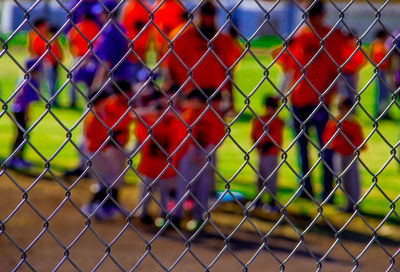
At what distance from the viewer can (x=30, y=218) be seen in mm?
5422

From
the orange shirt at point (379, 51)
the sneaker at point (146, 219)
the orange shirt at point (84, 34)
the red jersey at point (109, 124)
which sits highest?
the orange shirt at point (379, 51)

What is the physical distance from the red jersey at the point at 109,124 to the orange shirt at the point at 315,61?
64.5 inches

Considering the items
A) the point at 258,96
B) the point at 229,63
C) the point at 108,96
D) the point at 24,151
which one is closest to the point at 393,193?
the point at 229,63

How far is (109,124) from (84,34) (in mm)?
1737

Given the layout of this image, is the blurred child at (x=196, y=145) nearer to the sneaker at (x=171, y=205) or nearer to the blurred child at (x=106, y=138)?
the sneaker at (x=171, y=205)

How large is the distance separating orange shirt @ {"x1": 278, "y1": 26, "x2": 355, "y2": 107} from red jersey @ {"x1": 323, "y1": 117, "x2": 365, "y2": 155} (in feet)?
1.15

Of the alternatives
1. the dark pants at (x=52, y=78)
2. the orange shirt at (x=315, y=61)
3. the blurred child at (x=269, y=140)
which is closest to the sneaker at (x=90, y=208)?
the blurred child at (x=269, y=140)

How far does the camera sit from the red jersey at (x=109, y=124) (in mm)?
5375

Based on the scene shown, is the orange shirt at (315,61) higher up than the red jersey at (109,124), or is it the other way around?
the orange shirt at (315,61)

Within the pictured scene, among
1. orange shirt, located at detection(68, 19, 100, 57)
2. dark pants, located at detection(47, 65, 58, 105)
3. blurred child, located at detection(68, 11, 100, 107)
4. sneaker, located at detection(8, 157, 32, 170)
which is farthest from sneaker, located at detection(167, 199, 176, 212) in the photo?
dark pants, located at detection(47, 65, 58, 105)

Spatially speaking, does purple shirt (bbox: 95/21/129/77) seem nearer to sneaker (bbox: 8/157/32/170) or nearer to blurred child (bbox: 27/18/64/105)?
blurred child (bbox: 27/18/64/105)

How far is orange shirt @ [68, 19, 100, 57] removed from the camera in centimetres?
705

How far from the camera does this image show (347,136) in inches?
215

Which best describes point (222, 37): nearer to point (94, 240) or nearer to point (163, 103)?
point (163, 103)
